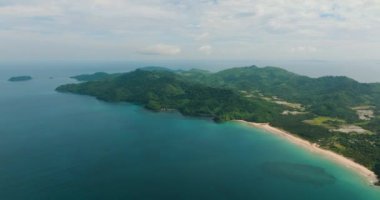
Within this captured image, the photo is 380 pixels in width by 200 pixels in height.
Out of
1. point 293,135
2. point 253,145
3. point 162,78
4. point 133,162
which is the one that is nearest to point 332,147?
point 293,135

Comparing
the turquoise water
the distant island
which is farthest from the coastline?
the turquoise water

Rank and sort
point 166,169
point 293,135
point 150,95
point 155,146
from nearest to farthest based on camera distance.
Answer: point 166,169 < point 155,146 < point 293,135 < point 150,95

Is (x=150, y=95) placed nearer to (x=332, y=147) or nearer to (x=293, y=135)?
(x=293, y=135)

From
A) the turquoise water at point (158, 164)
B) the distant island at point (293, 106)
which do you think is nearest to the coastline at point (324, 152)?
the distant island at point (293, 106)

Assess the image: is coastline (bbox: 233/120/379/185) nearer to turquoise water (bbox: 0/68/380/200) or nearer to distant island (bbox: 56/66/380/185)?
distant island (bbox: 56/66/380/185)

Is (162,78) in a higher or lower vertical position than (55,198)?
higher
